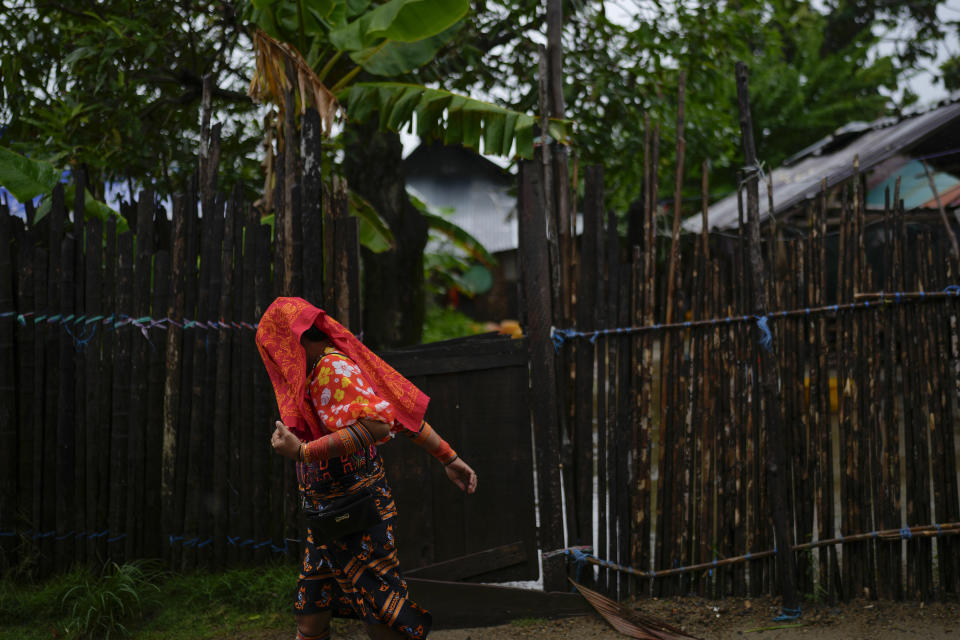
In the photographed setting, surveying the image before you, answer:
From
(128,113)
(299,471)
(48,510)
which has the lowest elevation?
(48,510)

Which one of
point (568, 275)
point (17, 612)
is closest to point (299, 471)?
point (568, 275)

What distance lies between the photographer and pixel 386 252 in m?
8.24

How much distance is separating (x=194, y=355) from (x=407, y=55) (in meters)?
2.92

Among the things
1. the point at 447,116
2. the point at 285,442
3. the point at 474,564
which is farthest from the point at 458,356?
the point at 447,116

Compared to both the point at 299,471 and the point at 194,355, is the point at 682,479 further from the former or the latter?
the point at 194,355

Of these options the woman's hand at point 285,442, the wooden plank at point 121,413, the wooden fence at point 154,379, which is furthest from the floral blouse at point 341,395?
the wooden plank at point 121,413

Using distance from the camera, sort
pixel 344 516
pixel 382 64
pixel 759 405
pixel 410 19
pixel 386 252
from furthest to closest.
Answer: pixel 386 252
pixel 382 64
pixel 410 19
pixel 759 405
pixel 344 516

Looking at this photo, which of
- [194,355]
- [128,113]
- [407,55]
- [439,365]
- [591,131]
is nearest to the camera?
[439,365]

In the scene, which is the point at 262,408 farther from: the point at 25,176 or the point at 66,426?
the point at 25,176

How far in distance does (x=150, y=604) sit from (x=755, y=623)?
3018mm

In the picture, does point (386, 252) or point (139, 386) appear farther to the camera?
point (386, 252)

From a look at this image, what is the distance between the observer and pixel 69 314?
14.5 feet

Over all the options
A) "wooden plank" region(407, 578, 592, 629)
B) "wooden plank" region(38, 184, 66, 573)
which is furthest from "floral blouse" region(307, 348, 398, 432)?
"wooden plank" region(38, 184, 66, 573)

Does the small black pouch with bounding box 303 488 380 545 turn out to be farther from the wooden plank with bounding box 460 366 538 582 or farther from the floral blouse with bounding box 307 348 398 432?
the wooden plank with bounding box 460 366 538 582
